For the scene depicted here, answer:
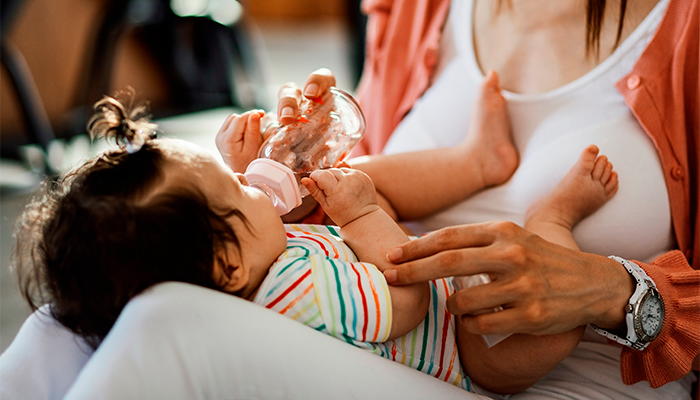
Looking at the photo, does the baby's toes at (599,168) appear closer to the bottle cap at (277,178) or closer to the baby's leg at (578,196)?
the baby's leg at (578,196)

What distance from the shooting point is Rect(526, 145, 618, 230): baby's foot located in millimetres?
883

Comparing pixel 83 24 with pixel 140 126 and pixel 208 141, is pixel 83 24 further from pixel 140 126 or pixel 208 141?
pixel 140 126

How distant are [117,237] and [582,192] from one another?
0.74 meters

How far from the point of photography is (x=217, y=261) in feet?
2.29

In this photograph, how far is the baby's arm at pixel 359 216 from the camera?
0.77 meters

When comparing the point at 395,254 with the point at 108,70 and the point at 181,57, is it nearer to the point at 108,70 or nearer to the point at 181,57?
the point at 108,70

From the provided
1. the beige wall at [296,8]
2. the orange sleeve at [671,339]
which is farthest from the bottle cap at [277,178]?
the beige wall at [296,8]

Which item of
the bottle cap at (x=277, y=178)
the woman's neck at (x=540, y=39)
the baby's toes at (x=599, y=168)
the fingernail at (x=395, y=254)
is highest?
the woman's neck at (x=540, y=39)

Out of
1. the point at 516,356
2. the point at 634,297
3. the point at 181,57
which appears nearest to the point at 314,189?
the point at 516,356

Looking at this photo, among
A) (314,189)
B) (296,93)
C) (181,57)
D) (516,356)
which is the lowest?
(516,356)

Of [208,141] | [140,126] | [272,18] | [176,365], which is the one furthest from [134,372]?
[272,18]

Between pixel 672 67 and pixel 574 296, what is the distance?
1.71 feet

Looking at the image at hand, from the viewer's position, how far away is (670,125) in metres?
0.92

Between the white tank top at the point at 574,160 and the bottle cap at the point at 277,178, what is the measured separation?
1.37ft
